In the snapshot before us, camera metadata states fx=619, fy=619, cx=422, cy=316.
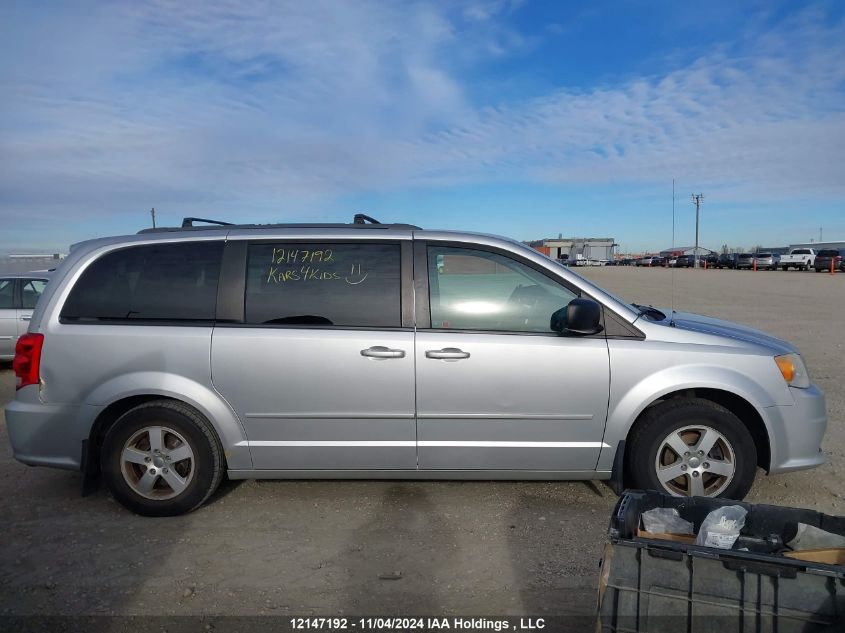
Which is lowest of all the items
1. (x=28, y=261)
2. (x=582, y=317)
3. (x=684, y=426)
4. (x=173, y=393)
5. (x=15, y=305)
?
(x=684, y=426)

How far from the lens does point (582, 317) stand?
12.1ft

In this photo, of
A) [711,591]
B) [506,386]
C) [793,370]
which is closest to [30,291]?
[506,386]

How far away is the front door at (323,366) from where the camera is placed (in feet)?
12.5

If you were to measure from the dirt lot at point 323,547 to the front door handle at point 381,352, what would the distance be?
1041mm

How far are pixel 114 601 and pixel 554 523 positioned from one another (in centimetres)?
247

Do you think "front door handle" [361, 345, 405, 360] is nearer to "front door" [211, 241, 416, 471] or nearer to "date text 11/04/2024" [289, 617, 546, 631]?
"front door" [211, 241, 416, 471]

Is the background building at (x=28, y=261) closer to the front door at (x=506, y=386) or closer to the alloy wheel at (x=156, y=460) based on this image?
the alloy wheel at (x=156, y=460)

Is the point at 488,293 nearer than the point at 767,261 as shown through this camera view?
Yes

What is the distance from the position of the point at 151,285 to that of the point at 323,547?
79.0 inches

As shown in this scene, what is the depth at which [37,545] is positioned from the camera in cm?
363

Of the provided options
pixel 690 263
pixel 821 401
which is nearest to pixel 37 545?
pixel 821 401

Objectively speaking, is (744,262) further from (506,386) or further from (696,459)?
(506,386)

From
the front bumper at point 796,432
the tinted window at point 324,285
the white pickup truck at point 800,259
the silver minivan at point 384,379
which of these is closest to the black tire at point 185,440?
the silver minivan at point 384,379

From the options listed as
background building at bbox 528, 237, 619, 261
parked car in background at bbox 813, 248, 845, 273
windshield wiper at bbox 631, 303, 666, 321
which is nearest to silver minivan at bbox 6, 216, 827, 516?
windshield wiper at bbox 631, 303, 666, 321
